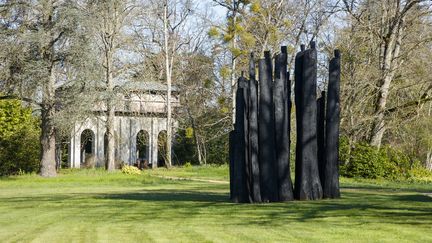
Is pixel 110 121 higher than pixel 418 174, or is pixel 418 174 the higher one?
pixel 110 121

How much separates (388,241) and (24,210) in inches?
389

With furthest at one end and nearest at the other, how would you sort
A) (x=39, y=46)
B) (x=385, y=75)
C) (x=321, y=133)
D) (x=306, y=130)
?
1. (x=385, y=75)
2. (x=39, y=46)
3. (x=321, y=133)
4. (x=306, y=130)

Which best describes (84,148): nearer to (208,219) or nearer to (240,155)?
(240,155)

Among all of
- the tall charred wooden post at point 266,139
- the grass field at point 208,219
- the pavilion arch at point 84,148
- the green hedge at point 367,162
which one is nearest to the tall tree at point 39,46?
the grass field at point 208,219

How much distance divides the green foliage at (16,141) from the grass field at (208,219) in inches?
700

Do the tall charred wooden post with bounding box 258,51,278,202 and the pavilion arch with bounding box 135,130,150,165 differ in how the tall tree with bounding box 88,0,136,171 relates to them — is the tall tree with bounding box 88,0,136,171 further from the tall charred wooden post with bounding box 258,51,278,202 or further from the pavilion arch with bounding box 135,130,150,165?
the tall charred wooden post with bounding box 258,51,278,202

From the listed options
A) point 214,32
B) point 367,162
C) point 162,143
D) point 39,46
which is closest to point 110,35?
point 214,32

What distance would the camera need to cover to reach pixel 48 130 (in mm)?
33156

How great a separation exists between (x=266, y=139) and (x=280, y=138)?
0.40m

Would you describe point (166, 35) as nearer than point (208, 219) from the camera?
No

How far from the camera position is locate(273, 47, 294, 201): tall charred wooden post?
55.5 ft

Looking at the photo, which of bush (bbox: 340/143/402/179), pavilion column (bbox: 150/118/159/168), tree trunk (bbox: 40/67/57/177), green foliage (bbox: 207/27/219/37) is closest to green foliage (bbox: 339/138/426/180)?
bush (bbox: 340/143/402/179)

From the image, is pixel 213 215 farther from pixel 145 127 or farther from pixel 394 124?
pixel 145 127

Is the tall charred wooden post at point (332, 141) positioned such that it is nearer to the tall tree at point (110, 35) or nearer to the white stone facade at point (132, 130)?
the tall tree at point (110, 35)
